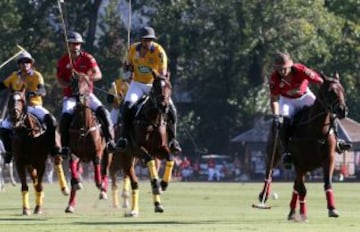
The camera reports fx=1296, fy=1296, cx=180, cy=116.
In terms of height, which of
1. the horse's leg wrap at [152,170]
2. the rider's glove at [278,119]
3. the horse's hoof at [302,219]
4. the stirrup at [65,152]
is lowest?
the horse's hoof at [302,219]

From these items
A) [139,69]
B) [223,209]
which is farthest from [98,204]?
[139,69]

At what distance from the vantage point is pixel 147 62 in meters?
24.7

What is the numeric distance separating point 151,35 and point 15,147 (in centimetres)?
370

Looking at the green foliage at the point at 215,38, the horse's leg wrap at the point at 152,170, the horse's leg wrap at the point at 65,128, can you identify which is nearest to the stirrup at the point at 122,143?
the horse's leg wrap at the point at 152,170

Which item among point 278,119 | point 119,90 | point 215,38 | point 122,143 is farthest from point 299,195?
point 215,38

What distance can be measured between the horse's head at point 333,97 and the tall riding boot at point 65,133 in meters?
5.70

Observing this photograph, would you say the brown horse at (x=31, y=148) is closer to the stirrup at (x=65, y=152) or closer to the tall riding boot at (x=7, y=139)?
the tall riding boot at (x=7, y=139)

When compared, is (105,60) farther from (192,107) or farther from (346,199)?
(346,199)

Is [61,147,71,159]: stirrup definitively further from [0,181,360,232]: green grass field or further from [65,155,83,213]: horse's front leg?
[0,181,360,232]: green grass field

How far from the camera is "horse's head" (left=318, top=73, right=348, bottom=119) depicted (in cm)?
2173

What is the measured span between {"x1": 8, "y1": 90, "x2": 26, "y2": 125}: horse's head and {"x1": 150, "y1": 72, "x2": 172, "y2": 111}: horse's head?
9.40ft

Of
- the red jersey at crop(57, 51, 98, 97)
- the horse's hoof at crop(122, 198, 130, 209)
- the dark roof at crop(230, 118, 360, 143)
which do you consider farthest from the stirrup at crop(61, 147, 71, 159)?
the dark roof at crop(230, 118, 360, 143)

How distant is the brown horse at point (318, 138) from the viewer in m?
21.9

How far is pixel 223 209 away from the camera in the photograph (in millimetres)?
27125
